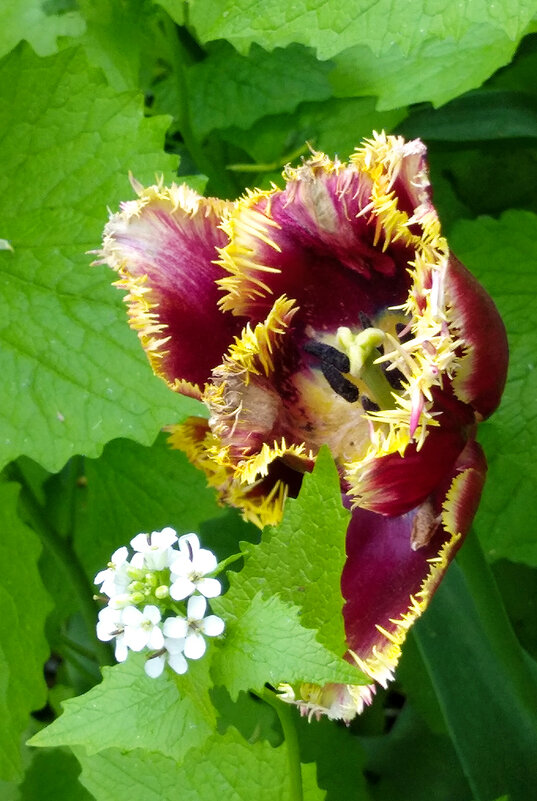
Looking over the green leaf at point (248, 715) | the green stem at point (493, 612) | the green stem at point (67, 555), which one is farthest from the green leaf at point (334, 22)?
the green leaf at point (248, 715)

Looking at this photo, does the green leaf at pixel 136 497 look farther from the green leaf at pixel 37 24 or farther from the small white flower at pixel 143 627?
the small white flower at pixel 143 627

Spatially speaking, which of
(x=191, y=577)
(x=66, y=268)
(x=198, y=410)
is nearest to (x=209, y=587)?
(x=191, y=577)

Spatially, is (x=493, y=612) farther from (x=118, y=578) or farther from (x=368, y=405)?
(x=118, y=578)

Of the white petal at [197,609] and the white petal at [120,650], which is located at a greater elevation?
the white petal at [197,609]

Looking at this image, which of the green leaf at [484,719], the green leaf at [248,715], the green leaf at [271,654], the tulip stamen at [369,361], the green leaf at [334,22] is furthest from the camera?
the green leaf at [248,715]

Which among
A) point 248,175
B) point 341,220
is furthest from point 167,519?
point 341,220

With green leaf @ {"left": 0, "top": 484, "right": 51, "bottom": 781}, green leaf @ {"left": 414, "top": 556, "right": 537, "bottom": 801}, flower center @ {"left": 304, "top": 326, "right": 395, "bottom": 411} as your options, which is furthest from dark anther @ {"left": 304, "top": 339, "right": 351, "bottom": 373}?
green leaf @ {"left": 0, "top": 484, "right": 51, "bottom": 781}
